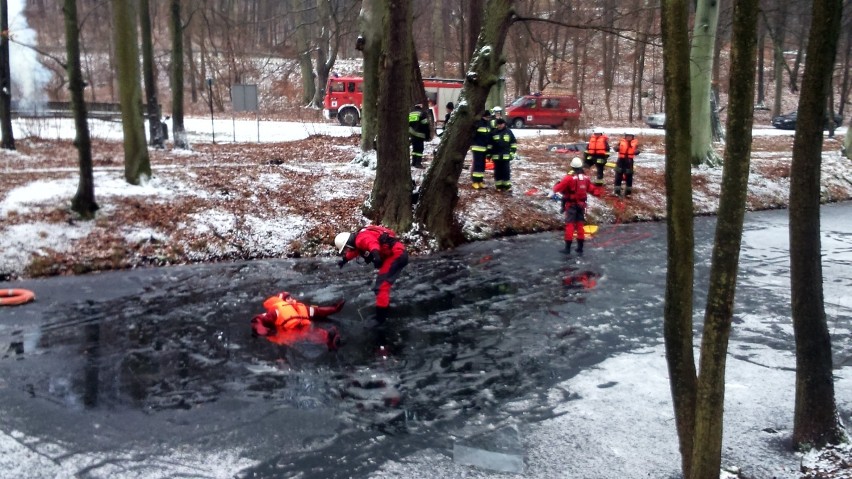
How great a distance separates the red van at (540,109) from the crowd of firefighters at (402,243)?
18.2 meters

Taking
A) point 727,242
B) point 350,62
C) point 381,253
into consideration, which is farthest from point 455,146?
point 350,62

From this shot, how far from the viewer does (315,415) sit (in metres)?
7.29

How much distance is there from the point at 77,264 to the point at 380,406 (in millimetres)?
7986

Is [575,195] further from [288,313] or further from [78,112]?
[78,112]

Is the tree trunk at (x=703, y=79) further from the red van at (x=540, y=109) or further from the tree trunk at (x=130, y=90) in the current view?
the red van at (x=540, y=109)

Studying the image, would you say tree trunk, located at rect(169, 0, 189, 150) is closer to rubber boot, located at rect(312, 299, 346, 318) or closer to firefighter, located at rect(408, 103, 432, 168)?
firefighter, located at rect(408, 103, 432, 168)

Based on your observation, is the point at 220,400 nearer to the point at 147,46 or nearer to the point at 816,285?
the point at 816,285

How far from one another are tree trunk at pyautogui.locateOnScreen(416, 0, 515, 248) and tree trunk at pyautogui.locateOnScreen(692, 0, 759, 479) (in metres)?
10.7

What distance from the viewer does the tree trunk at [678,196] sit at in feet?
15.4

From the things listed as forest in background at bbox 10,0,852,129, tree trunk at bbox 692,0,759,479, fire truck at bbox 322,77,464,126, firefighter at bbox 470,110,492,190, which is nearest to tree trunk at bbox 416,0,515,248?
firefighter at bbox 470,110,492,190

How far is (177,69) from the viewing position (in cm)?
2322

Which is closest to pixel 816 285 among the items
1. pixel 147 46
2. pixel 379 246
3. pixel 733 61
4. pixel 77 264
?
pixel 733 61

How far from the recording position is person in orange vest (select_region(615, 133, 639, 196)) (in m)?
19.6

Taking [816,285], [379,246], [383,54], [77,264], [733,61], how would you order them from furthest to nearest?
1. [383,54]
2. [77,264]
3. [379,246]
4. [816,285]
5. [733,61]
